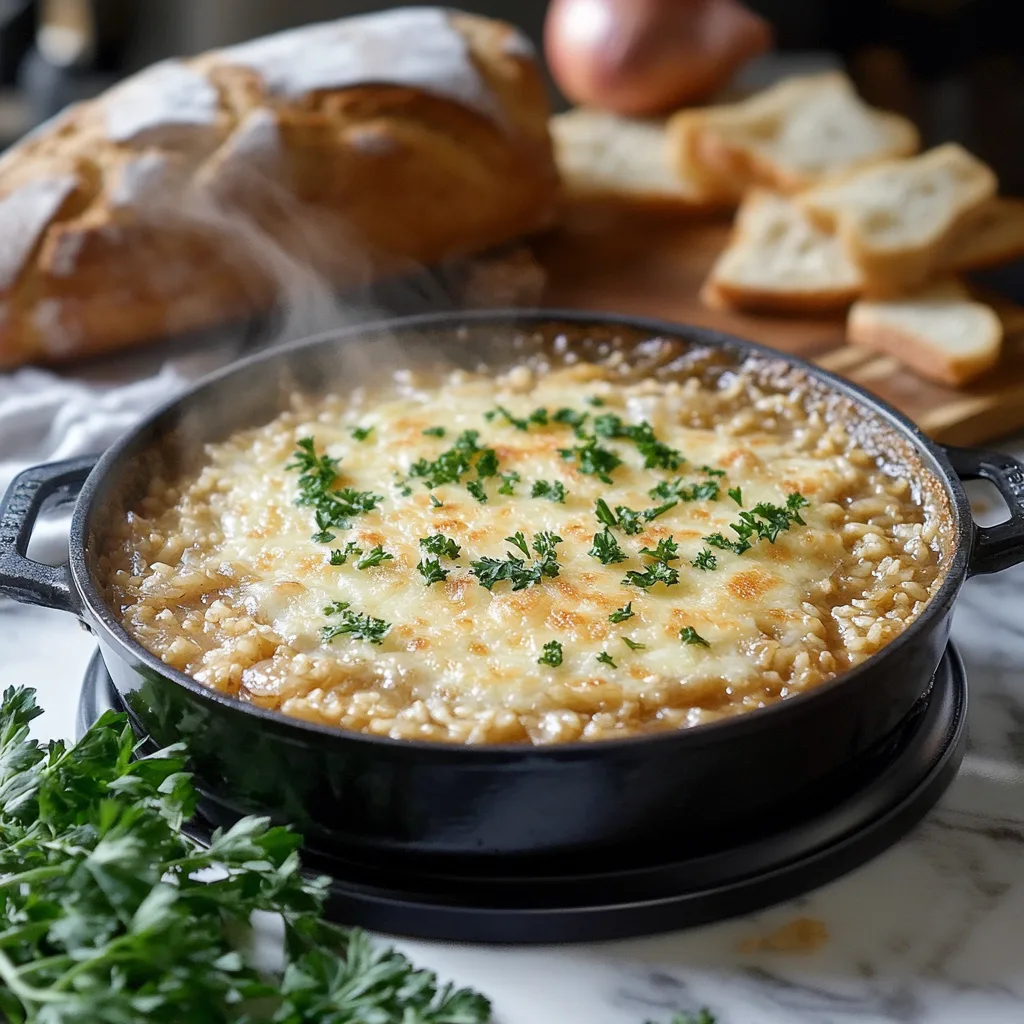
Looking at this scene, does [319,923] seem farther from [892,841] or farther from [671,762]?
[892,841]

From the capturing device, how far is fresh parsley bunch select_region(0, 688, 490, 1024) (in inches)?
58.5

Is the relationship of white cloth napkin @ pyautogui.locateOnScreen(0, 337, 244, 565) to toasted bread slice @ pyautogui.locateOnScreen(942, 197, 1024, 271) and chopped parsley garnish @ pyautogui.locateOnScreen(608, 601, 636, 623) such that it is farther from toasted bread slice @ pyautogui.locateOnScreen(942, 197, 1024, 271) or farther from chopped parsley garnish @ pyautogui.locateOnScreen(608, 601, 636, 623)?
toasted bread slice @ pyautogui.locateOnScreen(942, 197, 1024, 271)

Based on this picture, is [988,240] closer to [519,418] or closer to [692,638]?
[519,418]

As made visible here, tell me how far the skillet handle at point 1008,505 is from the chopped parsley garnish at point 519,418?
766mm

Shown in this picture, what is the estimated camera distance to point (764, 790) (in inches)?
70.4

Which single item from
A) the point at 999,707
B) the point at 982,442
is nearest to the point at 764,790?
the point at 999,707

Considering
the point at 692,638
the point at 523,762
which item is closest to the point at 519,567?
the point at 692,638

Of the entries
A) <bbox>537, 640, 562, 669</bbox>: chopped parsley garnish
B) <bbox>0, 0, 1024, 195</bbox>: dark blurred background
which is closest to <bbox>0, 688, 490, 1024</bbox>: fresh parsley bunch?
<bbox>537, 640, 562, 669</bbox>: chopped parsley garnish

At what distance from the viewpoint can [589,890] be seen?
177 cm

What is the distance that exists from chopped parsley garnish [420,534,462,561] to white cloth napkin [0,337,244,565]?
1071mm

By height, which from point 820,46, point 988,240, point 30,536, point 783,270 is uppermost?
point 30,536

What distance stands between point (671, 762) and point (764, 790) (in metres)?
0.19

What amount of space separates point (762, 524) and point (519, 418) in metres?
0.61

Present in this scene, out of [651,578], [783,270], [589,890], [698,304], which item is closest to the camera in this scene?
[589,890]
